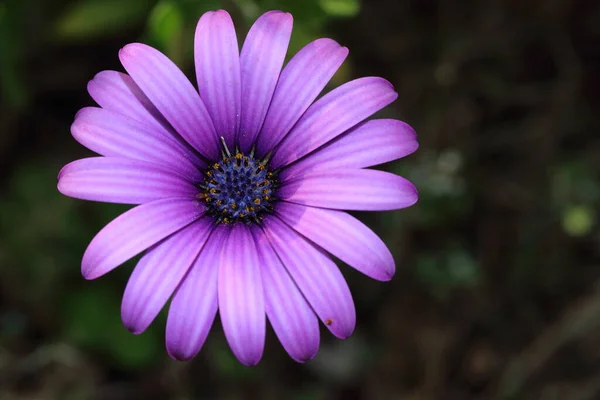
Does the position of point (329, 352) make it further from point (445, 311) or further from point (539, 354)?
point (539, 354)

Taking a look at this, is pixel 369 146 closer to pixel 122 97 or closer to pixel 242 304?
pixel 242 304

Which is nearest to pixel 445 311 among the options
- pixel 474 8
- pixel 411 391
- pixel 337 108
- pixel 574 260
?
pixel 411 391

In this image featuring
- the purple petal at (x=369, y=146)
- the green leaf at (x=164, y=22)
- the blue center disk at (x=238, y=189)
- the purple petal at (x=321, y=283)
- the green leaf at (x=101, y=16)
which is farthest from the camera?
the green leaf at (x=101, y=16)

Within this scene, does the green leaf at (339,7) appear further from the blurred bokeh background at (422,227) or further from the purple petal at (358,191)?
the purple petal at (358,191)

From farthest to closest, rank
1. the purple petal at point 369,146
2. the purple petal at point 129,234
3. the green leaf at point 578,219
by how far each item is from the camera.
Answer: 1. the green leaf at point 578,219
2. the purple petal at point 369,146
3. the purple petal at point 129,234

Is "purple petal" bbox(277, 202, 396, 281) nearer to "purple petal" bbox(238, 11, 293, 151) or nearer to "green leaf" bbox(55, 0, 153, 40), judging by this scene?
"purple petal" bbox(238, 11, 293, 151)

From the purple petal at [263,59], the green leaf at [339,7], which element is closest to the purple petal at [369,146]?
the purple petal at [263,59]

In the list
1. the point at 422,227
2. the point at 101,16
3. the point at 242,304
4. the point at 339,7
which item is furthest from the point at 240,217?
the point at 422,227

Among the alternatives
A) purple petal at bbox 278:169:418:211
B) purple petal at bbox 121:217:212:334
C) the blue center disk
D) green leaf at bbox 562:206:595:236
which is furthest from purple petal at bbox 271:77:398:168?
green leaf at bbox 562:206:595:236
